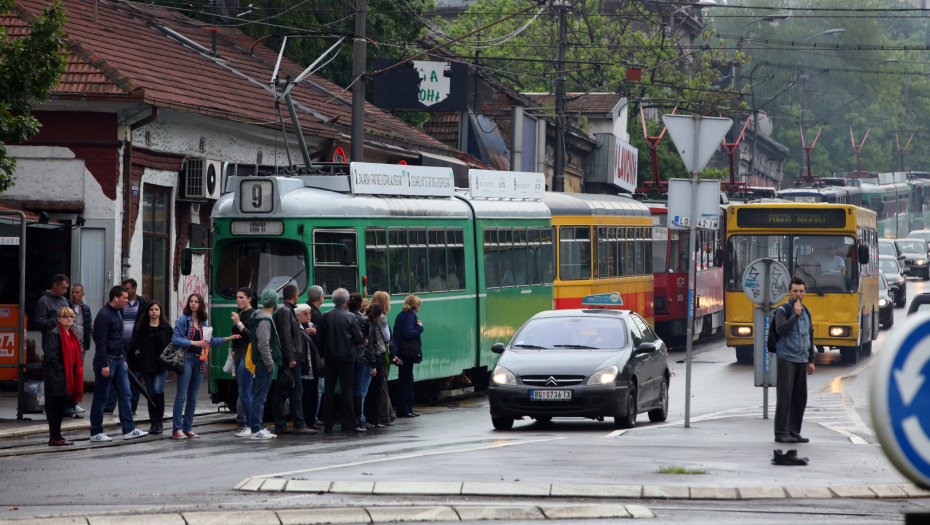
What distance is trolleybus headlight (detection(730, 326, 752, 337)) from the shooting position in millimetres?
25016

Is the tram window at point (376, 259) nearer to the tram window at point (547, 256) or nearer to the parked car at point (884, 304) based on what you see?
the tram window at point (547, 256)

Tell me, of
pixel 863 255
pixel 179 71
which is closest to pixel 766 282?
pixel 863 255

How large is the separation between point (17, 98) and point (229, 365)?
3.85 m

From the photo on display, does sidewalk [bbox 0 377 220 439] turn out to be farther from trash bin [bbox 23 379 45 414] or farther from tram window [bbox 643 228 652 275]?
tram window [bbox 643 228 652 275]

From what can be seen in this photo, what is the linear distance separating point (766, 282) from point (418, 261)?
199 inches

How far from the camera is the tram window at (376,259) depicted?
17219 mm

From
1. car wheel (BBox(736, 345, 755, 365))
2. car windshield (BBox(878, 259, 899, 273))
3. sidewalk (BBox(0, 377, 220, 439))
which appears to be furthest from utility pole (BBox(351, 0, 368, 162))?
car windshield (BBox(878, 259, 899, 273))

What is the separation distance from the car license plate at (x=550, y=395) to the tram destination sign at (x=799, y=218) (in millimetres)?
11392

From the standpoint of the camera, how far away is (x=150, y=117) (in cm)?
1983

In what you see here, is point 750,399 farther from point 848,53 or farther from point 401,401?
point 848,53

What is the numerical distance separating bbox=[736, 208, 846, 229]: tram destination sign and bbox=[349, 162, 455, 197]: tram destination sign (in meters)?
→ 7.64

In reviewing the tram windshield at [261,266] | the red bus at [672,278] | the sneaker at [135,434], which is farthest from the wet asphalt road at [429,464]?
the red bus at [672,278]

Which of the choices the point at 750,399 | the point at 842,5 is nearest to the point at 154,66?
the point at 750,399

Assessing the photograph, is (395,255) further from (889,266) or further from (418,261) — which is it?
(889,266)
